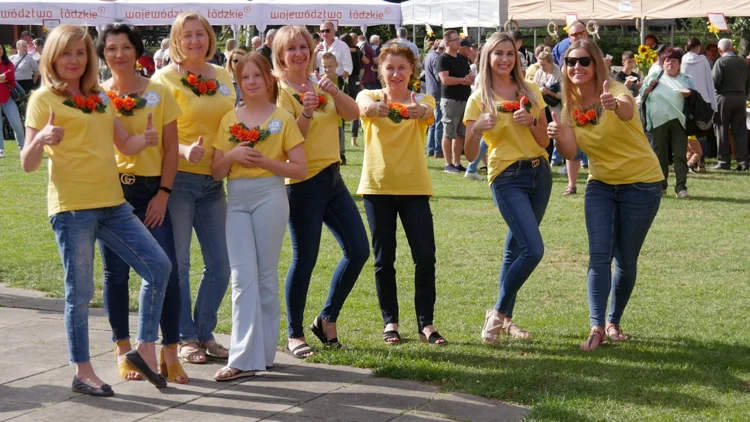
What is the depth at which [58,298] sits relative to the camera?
7887 mm

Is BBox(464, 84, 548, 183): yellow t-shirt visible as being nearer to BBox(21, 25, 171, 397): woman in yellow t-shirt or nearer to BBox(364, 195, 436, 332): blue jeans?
BBox(364, 195, 436, 332): blue jeans

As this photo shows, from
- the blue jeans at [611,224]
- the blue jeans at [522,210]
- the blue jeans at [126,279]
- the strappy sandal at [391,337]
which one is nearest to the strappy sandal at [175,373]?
the blue jeans at [126,279]

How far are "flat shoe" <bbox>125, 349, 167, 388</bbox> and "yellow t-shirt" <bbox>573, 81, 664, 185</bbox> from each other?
9.49 feet

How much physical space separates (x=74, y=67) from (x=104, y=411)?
168cm

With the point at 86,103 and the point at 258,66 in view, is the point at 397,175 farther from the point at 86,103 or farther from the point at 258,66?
the point at 86,103

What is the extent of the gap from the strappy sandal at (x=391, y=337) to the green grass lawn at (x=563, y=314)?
0.28 ft

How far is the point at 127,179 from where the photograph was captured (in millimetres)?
5562

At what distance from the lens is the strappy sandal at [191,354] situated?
600 cm

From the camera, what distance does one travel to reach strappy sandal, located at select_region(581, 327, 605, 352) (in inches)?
253

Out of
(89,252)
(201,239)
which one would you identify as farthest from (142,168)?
(201,239)

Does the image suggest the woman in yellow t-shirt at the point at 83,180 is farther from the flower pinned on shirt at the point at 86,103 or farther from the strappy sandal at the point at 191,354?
the strappy sandal at the point at 191,354

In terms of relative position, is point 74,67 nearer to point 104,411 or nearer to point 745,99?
point 104,411

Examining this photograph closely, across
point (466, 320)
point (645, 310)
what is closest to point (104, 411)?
point (466, 320)

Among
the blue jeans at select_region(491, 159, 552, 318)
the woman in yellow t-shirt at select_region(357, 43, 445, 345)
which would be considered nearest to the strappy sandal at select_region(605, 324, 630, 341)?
the blue jeans at select_region(491, 159, 552, 318)
